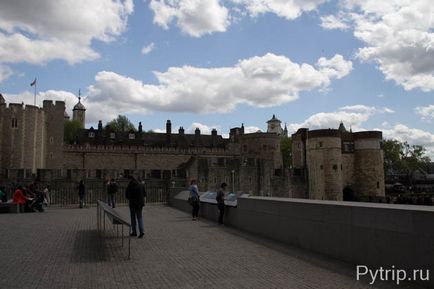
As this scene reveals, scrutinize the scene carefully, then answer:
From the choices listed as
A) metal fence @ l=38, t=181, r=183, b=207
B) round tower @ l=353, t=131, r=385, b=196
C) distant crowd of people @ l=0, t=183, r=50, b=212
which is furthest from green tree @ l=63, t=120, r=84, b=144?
distant crowd of people @ l=0, t=183, r=50, b=212

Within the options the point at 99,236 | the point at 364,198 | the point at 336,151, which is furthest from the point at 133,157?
the point at 99,236

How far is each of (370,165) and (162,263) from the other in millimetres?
50568

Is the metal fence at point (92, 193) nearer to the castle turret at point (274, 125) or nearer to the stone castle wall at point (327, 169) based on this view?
the stone castle wall at point (327, 169)

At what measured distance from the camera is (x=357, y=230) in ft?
23.5

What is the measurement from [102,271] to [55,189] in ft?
73.0

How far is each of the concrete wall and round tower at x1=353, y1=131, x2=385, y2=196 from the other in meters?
46.3

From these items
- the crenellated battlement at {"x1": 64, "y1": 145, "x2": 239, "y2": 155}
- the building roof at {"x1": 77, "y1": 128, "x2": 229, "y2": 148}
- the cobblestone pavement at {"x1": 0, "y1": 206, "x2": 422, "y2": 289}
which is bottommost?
the cobblestone pavement at {"x1": 0, "y1": 206, "x2": 422, "y2": 289}

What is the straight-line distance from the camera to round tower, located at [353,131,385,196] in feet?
176

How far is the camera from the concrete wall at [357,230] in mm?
5859

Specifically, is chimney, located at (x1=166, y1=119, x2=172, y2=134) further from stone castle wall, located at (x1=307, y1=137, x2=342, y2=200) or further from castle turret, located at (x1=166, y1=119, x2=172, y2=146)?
stone castle wall, located at (x1=307, y1=137, x2=342, y2=200)

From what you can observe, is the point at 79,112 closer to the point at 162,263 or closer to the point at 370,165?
the point at 370,165

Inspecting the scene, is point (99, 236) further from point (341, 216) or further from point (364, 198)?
point (364, 198)

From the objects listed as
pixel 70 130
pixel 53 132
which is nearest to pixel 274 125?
pixel 70 130

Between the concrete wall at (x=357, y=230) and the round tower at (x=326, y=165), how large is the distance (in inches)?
1674
